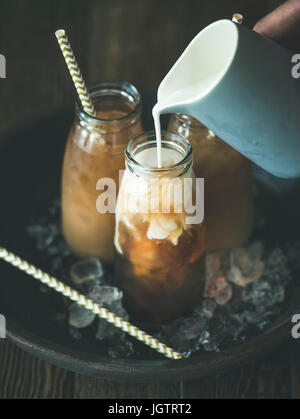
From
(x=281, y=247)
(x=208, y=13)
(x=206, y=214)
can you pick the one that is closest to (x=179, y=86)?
(x=206, y=214)

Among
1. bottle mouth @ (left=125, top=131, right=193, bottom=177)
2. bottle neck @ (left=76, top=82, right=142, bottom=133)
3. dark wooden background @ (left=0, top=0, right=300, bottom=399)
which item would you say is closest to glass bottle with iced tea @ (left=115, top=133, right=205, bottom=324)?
bottle mouth @ (left=125, top=131, right=193, bottom=177)

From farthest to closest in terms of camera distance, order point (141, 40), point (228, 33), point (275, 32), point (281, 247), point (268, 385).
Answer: point (141, 40)
point (281, 247)
point (268, 385)
point (275, 32)
point (228, 33)

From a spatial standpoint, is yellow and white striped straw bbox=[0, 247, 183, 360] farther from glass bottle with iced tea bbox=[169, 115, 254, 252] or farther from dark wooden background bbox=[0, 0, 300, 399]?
dark wooden background bbox=[0, 0, 300, 399]

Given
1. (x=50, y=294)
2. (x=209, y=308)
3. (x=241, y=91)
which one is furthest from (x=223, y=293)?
(x=241, y=91)

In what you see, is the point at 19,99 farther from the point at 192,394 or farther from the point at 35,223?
the point at 192,394

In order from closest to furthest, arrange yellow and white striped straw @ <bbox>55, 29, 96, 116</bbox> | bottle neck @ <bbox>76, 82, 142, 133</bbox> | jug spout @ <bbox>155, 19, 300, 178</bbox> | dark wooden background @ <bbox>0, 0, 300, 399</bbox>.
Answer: jug spout @ <bbox>155, 19, 300, 178</bbox>, yellow and white striped straw @ <bbox>55, 29, 96, 116</bbox>, bottle neck @ <bbox>76, 82, 142, 133</bbox>, dark wooden background @ <bbox>0, 0, 300, 399</bbox>

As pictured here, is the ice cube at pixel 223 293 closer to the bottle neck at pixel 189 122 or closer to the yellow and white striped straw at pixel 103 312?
the yellow and white striped straw at pixel 103 312

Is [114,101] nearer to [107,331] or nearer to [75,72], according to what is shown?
[75,72]
